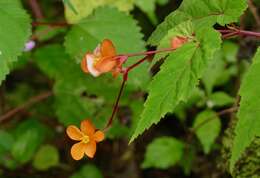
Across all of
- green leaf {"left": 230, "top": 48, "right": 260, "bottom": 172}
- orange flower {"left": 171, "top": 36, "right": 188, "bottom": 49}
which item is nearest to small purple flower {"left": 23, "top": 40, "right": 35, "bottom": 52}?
orange flower {"left": 171, "top": 36, "right": 188, "bottom": 49}

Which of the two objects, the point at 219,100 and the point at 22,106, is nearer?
the point at 219,100

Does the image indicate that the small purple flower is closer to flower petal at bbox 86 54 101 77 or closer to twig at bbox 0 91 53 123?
twig at bbox 0 91 53 123

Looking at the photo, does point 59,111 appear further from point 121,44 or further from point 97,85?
point 121,44

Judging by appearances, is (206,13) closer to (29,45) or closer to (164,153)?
(164,153)

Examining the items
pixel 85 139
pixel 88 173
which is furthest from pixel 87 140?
pixel 88 173

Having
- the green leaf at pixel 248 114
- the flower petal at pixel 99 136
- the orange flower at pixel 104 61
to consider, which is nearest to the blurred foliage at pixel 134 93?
the green leaf at pixel 248 114
